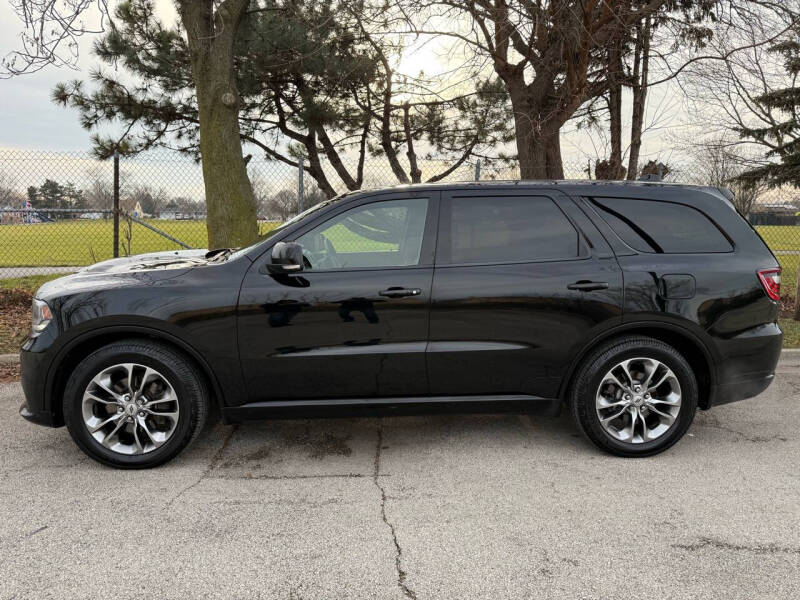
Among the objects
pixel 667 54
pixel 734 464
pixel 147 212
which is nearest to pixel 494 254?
pixel 734 464

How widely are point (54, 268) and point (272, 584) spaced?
1162 cm

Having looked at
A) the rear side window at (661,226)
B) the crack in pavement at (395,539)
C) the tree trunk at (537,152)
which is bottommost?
the crack in pavement at (395,539)

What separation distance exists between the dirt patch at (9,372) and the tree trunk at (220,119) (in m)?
2.76

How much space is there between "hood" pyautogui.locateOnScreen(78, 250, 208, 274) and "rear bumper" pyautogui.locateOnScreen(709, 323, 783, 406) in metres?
3.48

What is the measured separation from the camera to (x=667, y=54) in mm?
8781

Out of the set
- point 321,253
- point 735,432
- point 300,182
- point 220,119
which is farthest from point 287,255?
point 300,182

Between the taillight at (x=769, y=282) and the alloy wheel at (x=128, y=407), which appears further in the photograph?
the taillight at (x=769, y=282)

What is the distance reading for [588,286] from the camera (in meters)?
3.72

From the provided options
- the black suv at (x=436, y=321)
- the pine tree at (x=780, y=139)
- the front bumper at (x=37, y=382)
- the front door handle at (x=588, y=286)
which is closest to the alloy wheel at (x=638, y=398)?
the black suv at (x=436, y=321)

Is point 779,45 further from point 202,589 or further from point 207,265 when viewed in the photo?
point 202,589

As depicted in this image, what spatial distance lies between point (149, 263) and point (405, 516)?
249 cm

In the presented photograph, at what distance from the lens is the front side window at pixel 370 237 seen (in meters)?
3.74

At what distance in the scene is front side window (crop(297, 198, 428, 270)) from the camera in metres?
3.74

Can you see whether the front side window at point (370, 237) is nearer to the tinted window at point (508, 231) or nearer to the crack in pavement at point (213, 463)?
the tinted window at point (508, 231)
